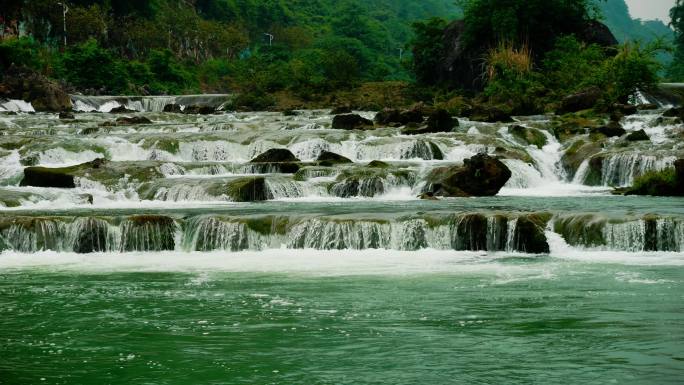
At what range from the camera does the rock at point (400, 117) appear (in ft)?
121

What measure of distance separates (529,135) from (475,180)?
848 cm

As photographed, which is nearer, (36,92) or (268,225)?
(268,225)

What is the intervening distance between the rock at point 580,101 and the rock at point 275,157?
1420cm

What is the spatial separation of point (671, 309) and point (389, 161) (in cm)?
1811

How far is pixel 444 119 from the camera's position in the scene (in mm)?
34031

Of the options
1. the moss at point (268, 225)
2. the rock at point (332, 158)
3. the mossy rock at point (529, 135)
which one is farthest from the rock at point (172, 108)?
the moss at point (268, 225)

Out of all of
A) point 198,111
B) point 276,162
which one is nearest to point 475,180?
point 276,162

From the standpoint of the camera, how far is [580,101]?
38375 mm

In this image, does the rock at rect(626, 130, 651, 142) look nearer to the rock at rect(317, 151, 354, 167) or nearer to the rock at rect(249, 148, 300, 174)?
the rock at rect(317, 151, 354, 167)

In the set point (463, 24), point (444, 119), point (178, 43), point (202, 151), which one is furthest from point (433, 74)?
point (178, 43)

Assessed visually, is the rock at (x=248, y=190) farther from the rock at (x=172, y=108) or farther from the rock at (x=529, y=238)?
the rock at (x=172, y=108)

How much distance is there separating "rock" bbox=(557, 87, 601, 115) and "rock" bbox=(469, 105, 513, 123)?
2.30 meters

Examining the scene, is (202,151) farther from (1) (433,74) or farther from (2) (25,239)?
(1) (433,74)

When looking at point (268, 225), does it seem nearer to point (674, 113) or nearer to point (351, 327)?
point (351, 327)
